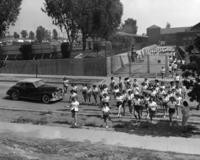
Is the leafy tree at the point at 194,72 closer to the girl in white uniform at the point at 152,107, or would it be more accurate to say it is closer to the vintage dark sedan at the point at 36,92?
the girl in white uniform at the point at 152,107

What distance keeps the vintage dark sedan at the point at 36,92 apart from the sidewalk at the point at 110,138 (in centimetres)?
532

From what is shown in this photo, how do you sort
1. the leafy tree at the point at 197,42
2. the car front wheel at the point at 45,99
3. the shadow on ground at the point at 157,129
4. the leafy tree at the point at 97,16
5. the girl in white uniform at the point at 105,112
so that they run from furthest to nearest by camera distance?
the leafy tree at the point at 97,16 → the car front wheel at the point at 45,99 → the girl in white uniform at the point at 105,112 → the leafy tree at the point at 197,42 → the shadow on ground at the point at 157,129

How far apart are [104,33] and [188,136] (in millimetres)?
32751

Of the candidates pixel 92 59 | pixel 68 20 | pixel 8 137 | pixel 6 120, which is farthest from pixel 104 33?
pixel 8 137

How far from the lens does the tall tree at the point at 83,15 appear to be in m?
41.2

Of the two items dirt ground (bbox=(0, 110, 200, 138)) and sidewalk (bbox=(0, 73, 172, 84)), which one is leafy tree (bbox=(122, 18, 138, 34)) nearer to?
sidewalk (bbox=(0, 73, 172, 84))

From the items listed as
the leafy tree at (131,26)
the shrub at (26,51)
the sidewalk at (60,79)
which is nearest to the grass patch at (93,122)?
the sidewalk at (60,79)

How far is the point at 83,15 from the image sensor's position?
136 ft

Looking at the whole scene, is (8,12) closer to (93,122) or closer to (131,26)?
(93,122)

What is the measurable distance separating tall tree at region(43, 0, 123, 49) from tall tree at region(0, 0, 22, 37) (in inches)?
299

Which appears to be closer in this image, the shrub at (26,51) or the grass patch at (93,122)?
the grass patch at (93,122)

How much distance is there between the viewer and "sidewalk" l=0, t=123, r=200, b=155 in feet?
44.7

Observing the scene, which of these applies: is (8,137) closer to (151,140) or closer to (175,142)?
(151,140)

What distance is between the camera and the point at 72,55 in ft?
142
